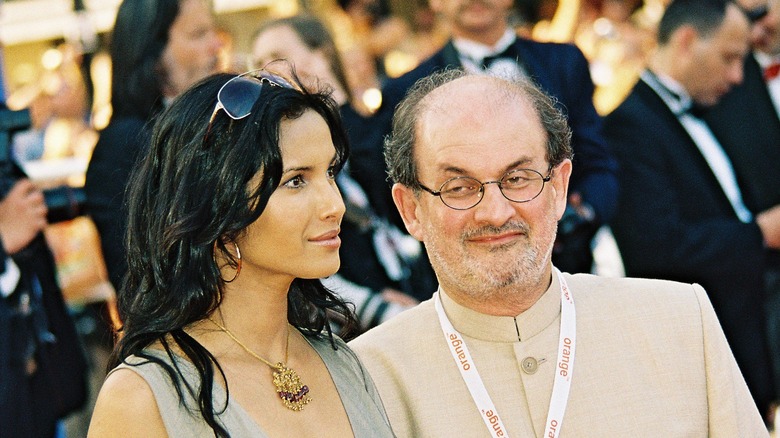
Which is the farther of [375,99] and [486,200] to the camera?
[375,99]

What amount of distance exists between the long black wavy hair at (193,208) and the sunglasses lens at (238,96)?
2 centimetres

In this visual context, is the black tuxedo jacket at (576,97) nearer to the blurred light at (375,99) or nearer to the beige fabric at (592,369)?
the blurred light at (375,99)

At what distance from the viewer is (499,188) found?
3.37 m

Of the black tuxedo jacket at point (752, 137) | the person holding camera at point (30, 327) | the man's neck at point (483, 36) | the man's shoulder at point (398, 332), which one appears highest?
the man's neck at point (483, 36)

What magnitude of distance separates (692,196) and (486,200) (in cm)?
278

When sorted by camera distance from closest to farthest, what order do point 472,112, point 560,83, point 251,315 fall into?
point 251,315, point 472,112, point 560,83

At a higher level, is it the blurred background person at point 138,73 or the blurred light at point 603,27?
the blurred background person at point 138,73

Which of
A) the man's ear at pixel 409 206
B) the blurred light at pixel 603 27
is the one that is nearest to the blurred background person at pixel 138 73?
the man's ear at pixel 409 206

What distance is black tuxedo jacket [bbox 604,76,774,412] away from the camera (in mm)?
5699

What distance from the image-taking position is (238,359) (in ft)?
9.99

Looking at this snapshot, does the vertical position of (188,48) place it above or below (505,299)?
above

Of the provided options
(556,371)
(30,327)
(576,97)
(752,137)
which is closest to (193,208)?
(556,371)

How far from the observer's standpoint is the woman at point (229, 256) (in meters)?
Result: 2.90

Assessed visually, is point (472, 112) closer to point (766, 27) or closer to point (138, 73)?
point (138, 73)
